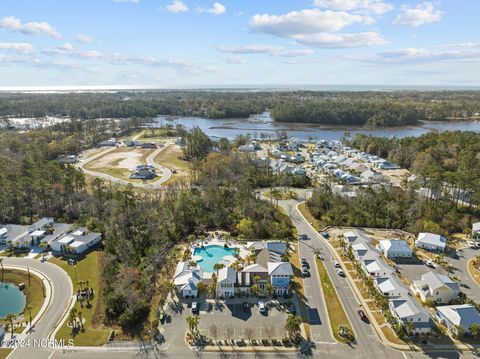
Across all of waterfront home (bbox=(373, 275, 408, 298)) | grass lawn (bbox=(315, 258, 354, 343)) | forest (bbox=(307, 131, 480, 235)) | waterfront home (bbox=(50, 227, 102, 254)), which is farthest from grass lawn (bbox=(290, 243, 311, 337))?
waterfront home (bbox=(50, 227, 102, 254))

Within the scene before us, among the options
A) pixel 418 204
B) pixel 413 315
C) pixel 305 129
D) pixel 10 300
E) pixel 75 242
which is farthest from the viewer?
pixel 305 129

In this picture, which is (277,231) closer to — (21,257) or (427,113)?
(21,257)

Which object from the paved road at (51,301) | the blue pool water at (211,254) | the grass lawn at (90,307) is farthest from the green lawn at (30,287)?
the blue pool water at (211,254)

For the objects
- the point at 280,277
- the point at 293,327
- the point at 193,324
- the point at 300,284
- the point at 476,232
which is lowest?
the point at 300,284

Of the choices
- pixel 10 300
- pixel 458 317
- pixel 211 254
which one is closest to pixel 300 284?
pixel 211 254

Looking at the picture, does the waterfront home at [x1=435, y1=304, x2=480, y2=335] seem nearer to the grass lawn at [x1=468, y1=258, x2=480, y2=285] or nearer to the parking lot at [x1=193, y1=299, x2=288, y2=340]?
the grass lawn at [x1=468, y1=258, x2=480, y2=285]

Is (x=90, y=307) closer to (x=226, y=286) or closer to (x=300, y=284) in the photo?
(x=226, y=286)
